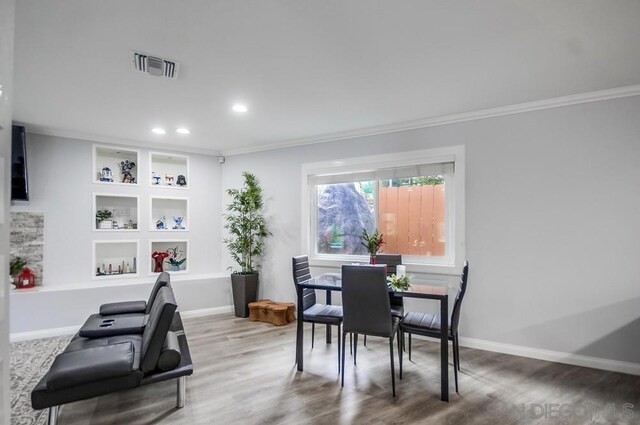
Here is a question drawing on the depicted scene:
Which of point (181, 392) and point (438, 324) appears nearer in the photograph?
point (181, 392)

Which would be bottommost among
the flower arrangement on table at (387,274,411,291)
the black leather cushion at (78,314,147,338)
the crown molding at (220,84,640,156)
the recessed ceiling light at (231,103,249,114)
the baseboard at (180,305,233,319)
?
the baseboard at (180,305,233,319)

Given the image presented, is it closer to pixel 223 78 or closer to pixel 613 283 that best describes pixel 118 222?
pixel 223 78

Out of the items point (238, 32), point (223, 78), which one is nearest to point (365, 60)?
point (238, 32)

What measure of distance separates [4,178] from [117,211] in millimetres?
4755

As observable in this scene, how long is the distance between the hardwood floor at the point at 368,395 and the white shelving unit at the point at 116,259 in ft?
7.68

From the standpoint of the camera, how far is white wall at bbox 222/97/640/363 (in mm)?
3181

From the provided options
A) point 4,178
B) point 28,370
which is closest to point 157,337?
point 4,178

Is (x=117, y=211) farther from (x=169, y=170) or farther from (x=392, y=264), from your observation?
(x=392, y=264)

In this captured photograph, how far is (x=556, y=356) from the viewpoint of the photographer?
340 centimetres

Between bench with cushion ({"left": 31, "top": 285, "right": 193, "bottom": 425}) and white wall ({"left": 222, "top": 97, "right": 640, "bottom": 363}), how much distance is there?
10.1 feet

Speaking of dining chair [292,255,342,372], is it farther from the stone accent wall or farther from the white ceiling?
the stone accent wall

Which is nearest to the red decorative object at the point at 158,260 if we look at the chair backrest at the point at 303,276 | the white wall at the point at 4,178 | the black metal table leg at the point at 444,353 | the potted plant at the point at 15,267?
the potted plant at the point at 15,267

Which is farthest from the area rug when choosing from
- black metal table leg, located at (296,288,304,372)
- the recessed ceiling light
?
the recessed ceiling light

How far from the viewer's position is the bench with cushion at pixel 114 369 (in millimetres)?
2082
